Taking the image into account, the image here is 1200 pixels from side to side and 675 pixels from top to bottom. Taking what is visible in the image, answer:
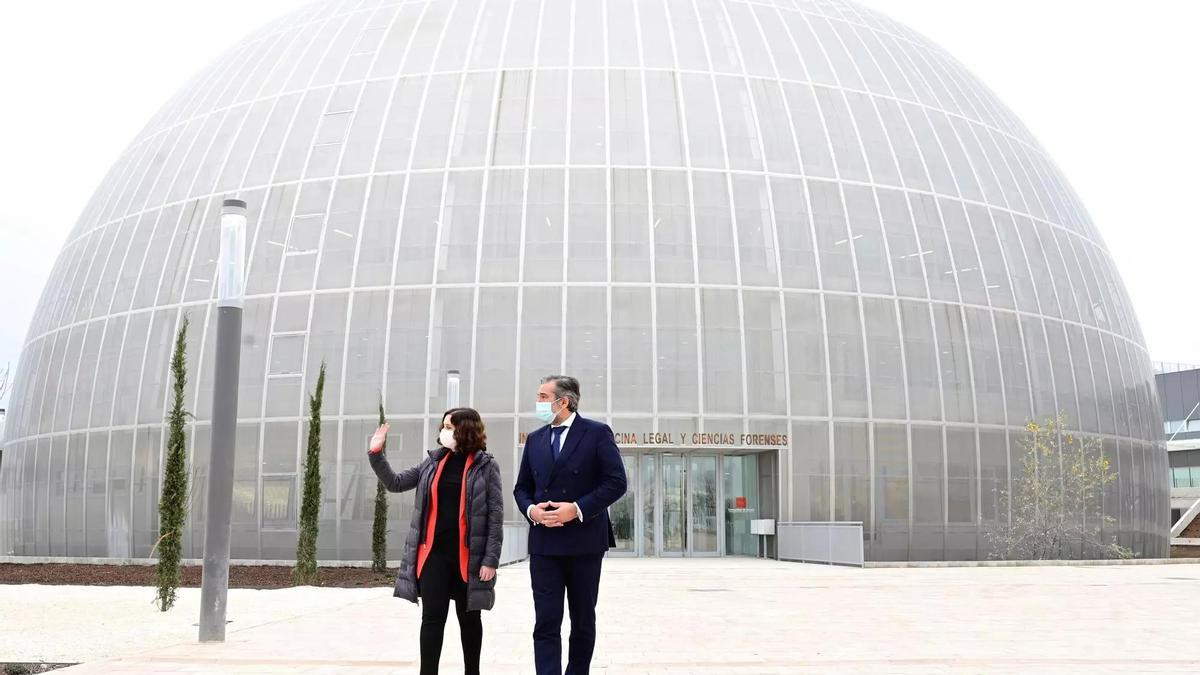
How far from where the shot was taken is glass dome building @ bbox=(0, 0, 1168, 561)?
28.6 meters

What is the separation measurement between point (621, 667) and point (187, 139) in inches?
1205

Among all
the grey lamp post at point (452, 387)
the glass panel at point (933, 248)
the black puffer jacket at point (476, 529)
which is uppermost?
the glass panel at point (933, 248)

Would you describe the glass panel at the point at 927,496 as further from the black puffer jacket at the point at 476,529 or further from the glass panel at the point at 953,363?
the black puffer jacket at the point at 476,529

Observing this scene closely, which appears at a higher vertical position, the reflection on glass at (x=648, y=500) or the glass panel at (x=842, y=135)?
the glass panel at (x=842, y=135)

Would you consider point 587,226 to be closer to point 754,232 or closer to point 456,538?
point 754,232

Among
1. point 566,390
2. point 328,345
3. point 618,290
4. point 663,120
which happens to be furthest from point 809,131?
point 566,390

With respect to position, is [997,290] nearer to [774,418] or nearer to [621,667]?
[774,418]

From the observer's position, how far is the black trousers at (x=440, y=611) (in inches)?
297

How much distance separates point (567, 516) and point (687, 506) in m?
22.9

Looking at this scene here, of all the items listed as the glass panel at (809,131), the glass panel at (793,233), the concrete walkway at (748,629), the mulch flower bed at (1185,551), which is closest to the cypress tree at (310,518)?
the concrete walkway at (748,629)

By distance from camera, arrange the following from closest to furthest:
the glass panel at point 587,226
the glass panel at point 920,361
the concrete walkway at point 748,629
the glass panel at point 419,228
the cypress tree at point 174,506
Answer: the concrete walkway at point 748,629
the cypress tree at point 174,506
the glass panel at point 587,226
the glass panel at point 419,228
the glass panel at point 920,361

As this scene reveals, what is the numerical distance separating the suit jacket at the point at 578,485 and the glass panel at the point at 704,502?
73.6 feet

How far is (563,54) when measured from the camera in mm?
32594

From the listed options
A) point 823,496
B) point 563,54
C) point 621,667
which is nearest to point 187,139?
point 563,54
